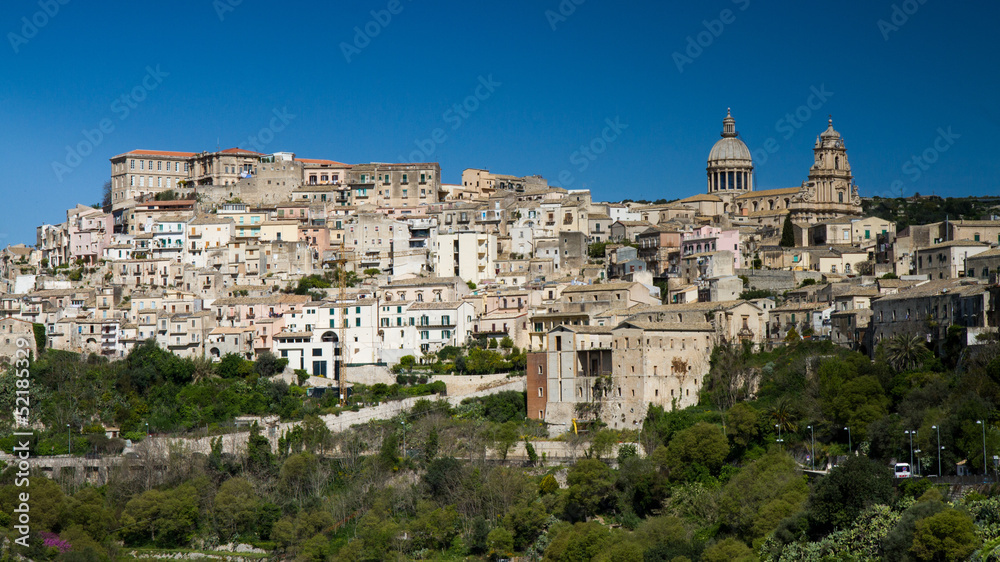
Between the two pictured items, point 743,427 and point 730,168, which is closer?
point 743,427

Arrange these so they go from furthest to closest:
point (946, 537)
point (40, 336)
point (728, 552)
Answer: point (40, 336) → point (728, 552) → point (946, 537)

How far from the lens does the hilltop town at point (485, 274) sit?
5484cm

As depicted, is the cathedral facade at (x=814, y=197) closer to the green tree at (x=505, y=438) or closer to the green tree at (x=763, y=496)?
the green tree at (x=505, y=438)

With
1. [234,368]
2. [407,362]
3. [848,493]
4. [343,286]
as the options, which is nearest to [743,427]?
[848,493]

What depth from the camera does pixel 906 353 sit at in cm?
4869

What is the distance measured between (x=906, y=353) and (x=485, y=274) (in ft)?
95.5

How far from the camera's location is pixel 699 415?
172ft

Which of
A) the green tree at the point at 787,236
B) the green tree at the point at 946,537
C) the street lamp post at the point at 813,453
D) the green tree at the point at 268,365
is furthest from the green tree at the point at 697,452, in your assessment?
the green tree at the point at 787,236

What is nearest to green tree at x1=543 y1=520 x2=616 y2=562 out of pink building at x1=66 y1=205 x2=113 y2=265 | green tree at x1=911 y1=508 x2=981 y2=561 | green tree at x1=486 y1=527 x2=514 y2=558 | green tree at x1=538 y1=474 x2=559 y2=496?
green tree at x1=486 y1=527 x2=514 y2=558

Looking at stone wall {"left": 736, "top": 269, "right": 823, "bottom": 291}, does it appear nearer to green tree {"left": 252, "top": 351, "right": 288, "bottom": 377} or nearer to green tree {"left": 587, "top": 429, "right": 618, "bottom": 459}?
green tree {"left": 587, "top": 429, "right": 618, "bottom": 459}

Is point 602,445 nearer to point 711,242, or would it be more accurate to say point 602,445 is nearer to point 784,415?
point 784,415

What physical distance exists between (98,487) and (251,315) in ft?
45.8

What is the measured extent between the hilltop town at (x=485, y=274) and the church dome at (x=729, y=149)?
407 cm

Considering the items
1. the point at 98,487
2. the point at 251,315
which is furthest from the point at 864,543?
the point at 251,315
